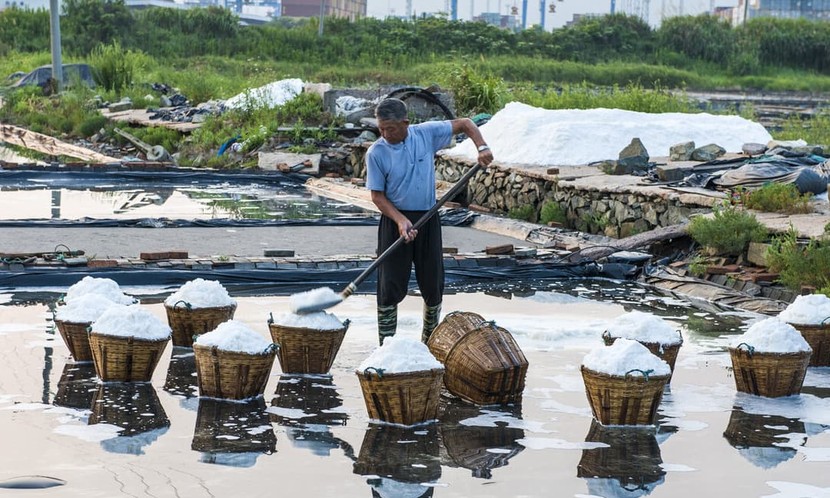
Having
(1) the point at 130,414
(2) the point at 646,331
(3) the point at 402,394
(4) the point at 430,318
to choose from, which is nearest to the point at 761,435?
(2) the point at 646,331

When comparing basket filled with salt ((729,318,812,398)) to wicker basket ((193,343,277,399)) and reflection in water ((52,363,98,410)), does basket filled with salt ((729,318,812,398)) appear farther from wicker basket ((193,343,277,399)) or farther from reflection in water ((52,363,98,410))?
reflection in water ((52,363,98,410))

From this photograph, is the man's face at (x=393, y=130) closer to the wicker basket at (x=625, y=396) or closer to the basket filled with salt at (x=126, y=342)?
the basket filled with salt at (x=126, y=342)

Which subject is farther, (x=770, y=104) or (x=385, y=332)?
(x=770, y=104)

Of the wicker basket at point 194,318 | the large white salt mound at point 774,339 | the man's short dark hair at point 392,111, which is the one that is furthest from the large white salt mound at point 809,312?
the wicker basket at point 194,318

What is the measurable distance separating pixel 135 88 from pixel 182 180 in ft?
37.6

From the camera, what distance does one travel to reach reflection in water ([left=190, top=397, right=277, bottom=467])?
18.6 feet

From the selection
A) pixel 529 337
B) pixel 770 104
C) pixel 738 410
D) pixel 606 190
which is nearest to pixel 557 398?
pixel 738 410

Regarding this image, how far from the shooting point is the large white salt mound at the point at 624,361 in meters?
6.03

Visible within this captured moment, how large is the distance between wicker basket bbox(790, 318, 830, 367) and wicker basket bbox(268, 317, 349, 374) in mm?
2788

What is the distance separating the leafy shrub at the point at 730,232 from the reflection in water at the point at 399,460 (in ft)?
16.7

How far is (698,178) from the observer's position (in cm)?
1336

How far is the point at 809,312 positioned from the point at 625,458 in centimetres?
229

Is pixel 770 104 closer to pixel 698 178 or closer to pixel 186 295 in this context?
pixel 698 178

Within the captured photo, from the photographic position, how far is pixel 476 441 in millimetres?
5969
